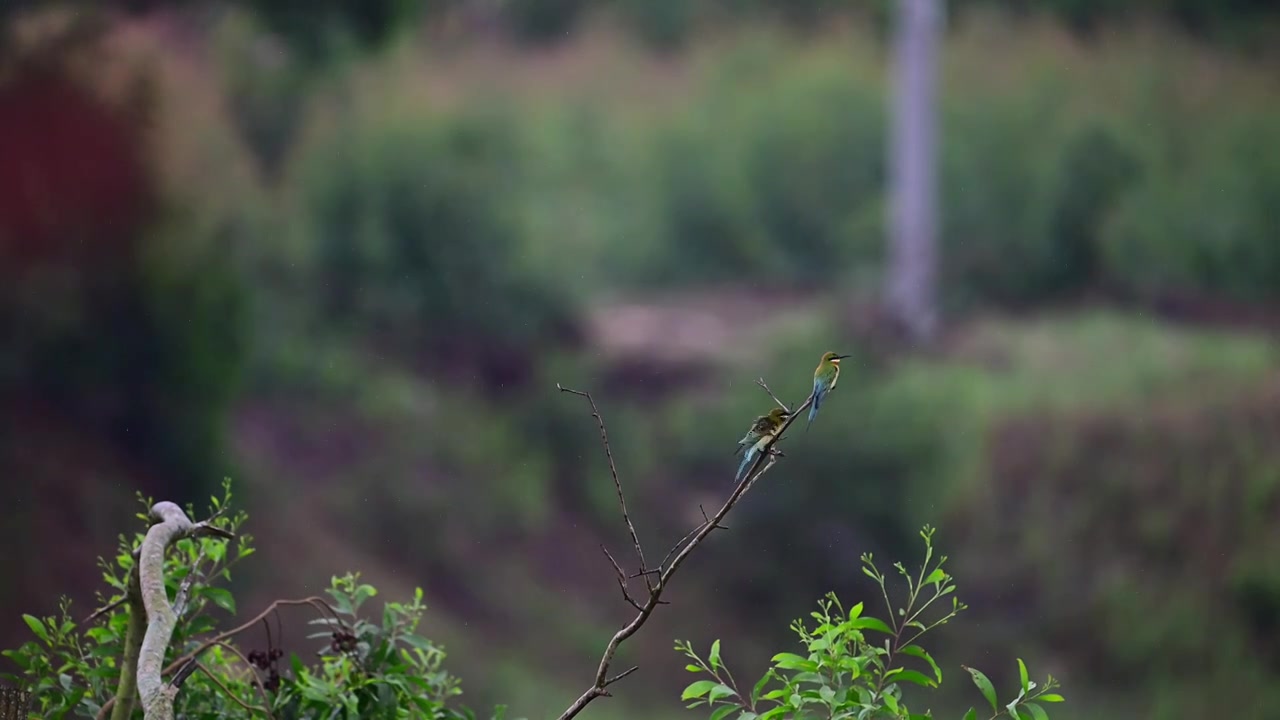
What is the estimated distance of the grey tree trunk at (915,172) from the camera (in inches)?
270

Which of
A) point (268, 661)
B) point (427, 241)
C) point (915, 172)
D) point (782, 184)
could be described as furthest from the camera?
point (782, 184)

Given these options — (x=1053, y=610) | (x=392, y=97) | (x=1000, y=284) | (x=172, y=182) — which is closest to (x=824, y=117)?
(x=1000, y=284)

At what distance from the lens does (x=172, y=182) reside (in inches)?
212

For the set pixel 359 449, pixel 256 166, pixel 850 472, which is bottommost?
pixel 850 472

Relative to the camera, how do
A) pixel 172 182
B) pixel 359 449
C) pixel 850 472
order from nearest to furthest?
1. pixel 172 182
2. pixel 850 472
3. pixel 359 449

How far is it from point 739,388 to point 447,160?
1.81 metres

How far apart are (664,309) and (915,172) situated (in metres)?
1.50

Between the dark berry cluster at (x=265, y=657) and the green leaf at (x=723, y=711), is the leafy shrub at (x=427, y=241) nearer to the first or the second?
the dark berry cluster at (x=265, y=657)

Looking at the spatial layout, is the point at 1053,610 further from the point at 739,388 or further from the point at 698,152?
the point at 698,152

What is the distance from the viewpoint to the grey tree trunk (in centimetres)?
686

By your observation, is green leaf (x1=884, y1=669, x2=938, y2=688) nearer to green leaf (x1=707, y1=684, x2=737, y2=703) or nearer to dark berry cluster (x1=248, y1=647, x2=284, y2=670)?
green leaf (x1=707, y1=684, x2=737, y2=703)

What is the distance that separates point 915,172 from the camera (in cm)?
686

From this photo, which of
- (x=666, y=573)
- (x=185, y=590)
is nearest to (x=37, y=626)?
(x=185, y=590)

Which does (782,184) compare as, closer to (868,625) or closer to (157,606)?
(868,625)
